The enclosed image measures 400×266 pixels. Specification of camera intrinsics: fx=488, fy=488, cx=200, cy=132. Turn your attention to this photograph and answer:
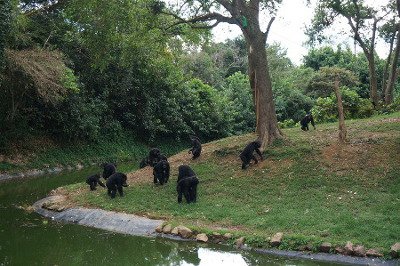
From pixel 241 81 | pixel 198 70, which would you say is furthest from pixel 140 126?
pixel 198 70

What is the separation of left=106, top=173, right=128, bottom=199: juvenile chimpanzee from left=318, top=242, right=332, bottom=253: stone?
809 cm

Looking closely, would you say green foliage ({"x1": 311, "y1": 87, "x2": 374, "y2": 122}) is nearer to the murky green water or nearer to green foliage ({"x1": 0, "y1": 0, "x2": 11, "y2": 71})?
green foliage ({"x1": 0, "y1": 0, "x2": 11, "y2": 71})

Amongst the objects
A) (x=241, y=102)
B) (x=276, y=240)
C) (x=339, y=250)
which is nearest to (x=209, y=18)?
(x=276, y=240)

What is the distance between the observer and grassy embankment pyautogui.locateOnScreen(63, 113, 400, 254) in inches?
530

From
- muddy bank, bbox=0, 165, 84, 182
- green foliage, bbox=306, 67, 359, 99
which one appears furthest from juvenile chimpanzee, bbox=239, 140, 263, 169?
green foliage, bbox=306, 67, 359, 99

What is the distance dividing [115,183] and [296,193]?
6480mm

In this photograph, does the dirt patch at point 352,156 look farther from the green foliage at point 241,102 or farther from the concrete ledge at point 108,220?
the green foliage at point 241,102

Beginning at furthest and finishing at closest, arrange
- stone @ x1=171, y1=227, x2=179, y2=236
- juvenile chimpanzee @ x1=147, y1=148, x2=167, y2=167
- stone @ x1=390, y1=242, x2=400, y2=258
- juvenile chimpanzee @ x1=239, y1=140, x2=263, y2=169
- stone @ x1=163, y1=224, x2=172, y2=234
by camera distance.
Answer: juvenile chimpanzee @ x1=147, y1=148, x2=167, y2=167
juvenile chimpanzee @ x1=239, y1=140, x2=263, y2=169
stone @ x1=163, y1=224, x2=172, y2=234
stone @ x1=171, y1=227, x2=179, y2=236
stone @ x1=390, y1=242, x2=400, y2=258

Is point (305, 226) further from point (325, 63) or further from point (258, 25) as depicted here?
point (325, 63)

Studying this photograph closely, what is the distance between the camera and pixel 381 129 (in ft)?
67.9

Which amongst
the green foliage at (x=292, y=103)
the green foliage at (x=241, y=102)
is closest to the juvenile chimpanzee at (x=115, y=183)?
the green foliage at (x=241, y=102)

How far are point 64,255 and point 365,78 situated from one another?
41.4 meters

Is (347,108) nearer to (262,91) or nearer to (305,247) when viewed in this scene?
(262,91)

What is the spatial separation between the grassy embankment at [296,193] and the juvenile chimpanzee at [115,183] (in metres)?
0.35
